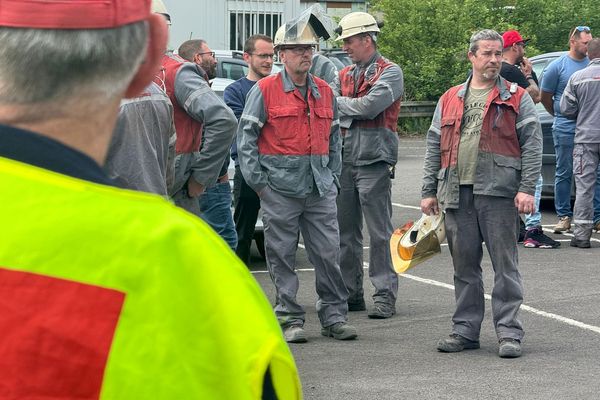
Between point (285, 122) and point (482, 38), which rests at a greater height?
point (482, 38)

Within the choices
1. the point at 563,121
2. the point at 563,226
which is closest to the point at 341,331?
the point at 563,226

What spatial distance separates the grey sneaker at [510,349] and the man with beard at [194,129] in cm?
199

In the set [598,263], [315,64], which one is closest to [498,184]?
[315,64]

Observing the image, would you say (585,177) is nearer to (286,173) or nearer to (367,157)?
(367,157)

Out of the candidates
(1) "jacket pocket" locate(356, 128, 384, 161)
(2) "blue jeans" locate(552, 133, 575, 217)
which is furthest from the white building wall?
(1) "jacket pocket" locate(356, 128, 384, 161)

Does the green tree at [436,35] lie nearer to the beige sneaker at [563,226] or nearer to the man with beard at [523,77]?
the beige sneaker at [563,226]

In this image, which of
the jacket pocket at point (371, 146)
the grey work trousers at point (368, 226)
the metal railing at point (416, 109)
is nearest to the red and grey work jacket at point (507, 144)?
the jacket pocket at point (371, 146)

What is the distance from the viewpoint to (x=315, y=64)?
9.59 m

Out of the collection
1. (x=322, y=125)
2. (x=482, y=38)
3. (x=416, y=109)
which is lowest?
(x=416, y=109)

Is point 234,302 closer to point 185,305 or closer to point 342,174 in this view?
point 185,305

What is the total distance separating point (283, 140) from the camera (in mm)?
7602

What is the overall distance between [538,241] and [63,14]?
10.5 m

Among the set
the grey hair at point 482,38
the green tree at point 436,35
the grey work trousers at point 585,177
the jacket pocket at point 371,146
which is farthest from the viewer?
the green tree at point 436,35

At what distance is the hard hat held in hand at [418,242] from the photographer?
25.5ft
